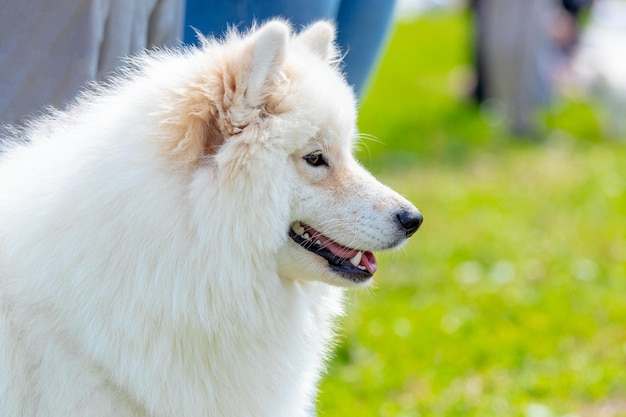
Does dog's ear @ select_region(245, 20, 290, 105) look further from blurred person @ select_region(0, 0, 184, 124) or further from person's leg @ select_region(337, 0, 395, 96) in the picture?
person's leg @ select_region(337, 0, 395, 96)

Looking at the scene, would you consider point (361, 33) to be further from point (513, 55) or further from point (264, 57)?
point (513, 55)

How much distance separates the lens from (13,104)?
9.05 ft

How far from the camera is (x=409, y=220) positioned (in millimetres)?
2477

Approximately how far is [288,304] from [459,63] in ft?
36.2

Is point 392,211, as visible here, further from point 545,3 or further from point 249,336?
point 545,3

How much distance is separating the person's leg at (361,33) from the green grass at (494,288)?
53.9 inches

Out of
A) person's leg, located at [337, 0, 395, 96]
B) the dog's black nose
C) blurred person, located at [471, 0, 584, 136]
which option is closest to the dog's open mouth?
the dog's black nose

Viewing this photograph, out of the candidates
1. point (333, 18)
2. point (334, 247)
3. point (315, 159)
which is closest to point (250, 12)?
point (333, 18)

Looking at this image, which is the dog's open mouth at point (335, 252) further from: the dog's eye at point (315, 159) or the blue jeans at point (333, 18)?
the blue jeans at point (333, 18)

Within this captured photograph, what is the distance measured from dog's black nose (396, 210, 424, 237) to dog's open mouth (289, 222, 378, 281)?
0.16 meters

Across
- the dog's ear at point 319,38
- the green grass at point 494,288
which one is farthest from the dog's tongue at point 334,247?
the green grass at point 494,288

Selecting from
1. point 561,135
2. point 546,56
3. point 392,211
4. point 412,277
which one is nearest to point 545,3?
point 546,56

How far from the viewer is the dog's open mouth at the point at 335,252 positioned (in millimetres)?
2482

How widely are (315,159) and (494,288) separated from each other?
128 inches
